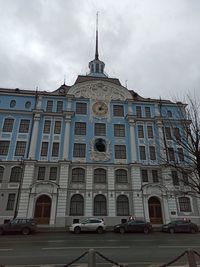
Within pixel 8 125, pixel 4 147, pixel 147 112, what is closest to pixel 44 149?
pixel 4 147

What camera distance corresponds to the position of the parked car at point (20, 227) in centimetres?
2119

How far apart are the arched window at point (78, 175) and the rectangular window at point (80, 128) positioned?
229 inches

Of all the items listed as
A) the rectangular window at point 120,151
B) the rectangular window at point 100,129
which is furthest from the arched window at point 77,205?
the rectangular window at point 100,129

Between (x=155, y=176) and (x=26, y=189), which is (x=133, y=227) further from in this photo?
(x=26, y=189)

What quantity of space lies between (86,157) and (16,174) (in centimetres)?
970

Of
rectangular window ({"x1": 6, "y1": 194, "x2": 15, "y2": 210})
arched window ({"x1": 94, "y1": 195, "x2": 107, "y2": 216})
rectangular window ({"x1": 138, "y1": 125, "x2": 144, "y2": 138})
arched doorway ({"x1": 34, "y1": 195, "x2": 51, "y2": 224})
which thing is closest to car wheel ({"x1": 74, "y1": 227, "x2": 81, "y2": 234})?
arched window ({"x1": 94, "y1": 195, "x2": 107, "y2": 216})

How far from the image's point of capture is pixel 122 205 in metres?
29.1

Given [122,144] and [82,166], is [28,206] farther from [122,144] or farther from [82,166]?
[122,144]

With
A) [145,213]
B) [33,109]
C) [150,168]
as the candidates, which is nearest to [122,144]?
Result: [150,168]

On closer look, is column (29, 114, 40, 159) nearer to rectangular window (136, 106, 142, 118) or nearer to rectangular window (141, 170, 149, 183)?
rectangular window (141, 170, 149, 183)

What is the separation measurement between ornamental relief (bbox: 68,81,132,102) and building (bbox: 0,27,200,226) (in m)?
0.17

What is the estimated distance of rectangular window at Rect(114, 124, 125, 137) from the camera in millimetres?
33875

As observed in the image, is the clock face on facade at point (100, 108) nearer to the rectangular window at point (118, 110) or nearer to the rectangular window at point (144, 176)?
the rectangular window at point (118, 110)

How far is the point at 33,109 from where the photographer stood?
109 feet
